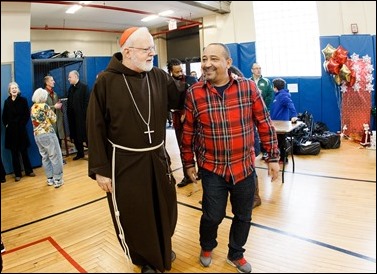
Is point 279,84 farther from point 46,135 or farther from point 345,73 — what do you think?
point 46,135

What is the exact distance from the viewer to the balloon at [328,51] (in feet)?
11.1

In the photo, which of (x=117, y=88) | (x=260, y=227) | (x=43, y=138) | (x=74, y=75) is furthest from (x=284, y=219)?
(x=74, y=75)

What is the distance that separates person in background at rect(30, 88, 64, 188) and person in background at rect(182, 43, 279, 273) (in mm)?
1192

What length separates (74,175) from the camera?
9.80ft

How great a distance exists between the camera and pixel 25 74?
3.10 metres

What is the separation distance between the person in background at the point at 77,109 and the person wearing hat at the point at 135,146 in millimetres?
2469

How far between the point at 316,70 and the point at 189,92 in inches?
114

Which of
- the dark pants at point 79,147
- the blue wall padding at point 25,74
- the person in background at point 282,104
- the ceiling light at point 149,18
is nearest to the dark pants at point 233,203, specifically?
the ceiling light at point 149,18

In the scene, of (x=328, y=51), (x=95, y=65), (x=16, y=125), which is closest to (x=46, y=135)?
(x=16, y=125)

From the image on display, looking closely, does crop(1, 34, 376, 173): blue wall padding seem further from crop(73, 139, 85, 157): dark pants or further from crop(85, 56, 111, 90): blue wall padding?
crop(85, 56, 111, 90): blue wall padding

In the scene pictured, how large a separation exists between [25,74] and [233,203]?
281 centimetres

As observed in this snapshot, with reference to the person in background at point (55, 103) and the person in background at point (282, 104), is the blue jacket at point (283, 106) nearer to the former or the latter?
the person in background at point (282, 104)

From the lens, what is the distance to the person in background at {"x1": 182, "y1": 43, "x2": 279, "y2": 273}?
1.13 metres

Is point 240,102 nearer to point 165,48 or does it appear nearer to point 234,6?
point 234,6
